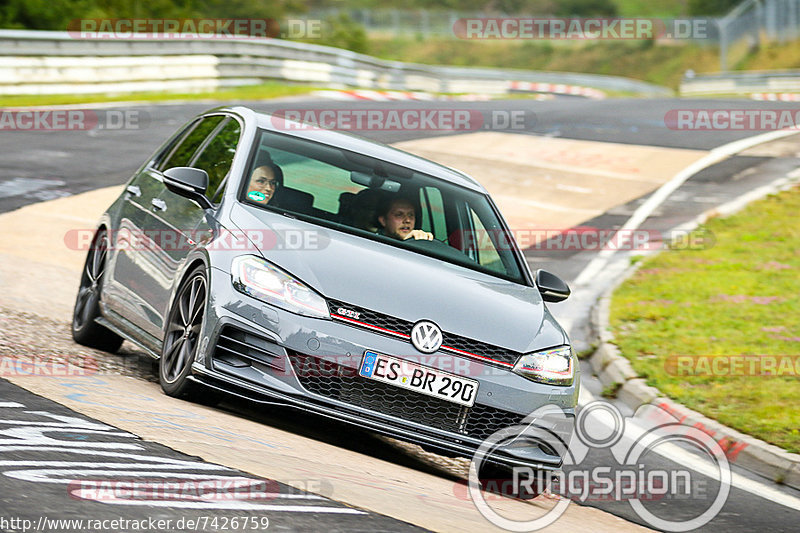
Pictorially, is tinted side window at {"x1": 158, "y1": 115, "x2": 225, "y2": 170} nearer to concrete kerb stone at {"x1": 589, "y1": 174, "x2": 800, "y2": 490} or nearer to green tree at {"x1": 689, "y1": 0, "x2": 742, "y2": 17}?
concrete kerb stone at {"x1": 589, "y1": 174, "x2": 800, "y2": 490}

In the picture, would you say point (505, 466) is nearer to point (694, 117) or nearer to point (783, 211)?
point (783, 211)

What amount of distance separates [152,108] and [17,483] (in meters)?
18.4

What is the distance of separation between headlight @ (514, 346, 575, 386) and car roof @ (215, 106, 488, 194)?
1748mm

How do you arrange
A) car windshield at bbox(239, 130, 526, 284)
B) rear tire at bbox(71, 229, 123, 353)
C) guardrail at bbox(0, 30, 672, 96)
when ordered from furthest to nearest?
guardrail at bbox(0, 30, 672, 96), rear tire at bbox(71, 229, 123, 353), car windshield at bbox(239, 130, 526, 284)

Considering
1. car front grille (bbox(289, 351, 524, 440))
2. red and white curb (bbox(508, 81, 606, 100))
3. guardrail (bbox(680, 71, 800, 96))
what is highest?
car front grille (bbox(289, 351, 524, 440))

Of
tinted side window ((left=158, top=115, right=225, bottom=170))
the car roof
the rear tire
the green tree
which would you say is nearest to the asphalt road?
the rear tire

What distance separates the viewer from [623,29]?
96.2 meters

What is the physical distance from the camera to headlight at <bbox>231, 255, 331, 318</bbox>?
18.9 feet

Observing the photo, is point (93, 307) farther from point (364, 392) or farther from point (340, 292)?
point (364, 392)

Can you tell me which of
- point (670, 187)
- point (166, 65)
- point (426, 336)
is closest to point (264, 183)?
point (426, 336)

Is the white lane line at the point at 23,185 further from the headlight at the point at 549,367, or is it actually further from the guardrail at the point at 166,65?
the headlight at the point at 549,367

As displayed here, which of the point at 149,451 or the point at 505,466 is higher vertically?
the point at 149,451

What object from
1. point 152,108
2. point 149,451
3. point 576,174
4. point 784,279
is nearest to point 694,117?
point 576,174

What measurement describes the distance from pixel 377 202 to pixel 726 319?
488 centimetres
